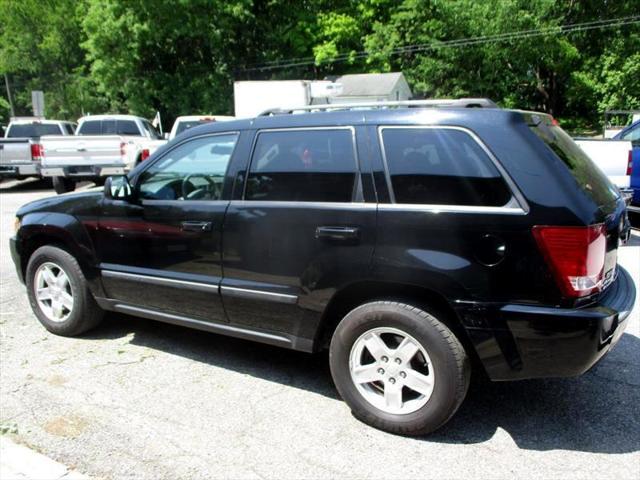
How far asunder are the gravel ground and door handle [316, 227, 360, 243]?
109cm

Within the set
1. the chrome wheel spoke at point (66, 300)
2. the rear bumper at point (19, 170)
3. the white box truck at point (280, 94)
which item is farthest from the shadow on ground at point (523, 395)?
the white box truck at point (280, 94)

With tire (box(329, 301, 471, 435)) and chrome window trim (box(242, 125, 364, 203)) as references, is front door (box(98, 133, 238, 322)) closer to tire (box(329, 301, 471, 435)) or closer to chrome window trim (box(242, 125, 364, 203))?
chrome window trim (box(242, 125, 364, 203))

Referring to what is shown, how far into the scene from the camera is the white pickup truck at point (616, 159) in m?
7.91

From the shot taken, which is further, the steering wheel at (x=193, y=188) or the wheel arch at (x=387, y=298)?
the steering wheel at (x=193, y=188)

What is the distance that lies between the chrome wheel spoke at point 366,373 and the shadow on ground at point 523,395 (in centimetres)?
44

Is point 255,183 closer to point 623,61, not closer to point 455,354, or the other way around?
point 455,354

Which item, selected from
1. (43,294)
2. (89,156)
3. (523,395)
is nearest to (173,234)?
(43,294)

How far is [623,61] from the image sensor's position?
21688mm

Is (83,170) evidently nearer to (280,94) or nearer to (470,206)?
(280,94)

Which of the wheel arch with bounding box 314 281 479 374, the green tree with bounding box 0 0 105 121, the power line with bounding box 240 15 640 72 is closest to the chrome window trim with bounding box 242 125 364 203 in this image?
the wheel arch with bounding box 314 281 479 374

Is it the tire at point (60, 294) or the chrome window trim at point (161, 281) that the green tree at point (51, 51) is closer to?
the tire at point (60, 294)

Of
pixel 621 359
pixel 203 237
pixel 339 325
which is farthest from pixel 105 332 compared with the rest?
pixel 621 359

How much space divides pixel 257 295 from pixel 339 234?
2.41ft

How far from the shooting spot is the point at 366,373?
3.28 meters
